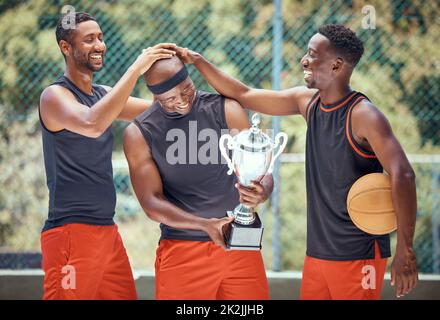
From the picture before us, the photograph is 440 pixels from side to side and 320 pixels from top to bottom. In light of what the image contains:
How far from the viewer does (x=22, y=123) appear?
20.3 ft

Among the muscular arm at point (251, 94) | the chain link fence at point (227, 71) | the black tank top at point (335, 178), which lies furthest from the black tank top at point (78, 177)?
the chain link fence at point (227, 71)

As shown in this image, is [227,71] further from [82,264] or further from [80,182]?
[82,264]

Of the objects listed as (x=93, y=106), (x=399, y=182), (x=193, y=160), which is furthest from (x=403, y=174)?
(x=93, y=106)

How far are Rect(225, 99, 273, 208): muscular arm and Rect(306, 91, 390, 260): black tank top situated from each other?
0.25 meters

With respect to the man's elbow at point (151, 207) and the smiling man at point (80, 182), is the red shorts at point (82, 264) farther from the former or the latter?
the man's elbow at point (151, 207)

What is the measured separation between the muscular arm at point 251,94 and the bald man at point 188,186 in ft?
0.30

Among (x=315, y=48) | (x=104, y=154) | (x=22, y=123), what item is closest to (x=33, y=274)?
(x=22, y=123)

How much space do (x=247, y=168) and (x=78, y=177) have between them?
1021 millimetres

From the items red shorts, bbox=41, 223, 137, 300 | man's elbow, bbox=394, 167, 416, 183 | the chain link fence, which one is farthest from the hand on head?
the chain link fence

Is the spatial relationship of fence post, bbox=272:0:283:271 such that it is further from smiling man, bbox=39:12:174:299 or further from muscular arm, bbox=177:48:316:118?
smiling man, bbox=39:12:174:299

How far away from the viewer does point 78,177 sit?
4074 mm

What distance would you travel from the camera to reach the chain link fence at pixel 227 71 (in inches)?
242

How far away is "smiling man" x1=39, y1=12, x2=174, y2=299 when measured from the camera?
394 cm
